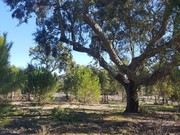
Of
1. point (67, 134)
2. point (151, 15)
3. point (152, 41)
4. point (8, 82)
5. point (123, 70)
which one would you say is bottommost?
point (67, 134)

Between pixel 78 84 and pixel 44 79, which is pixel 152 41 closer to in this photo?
pixel 44 79

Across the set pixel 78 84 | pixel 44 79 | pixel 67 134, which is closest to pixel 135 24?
pixel 67 134

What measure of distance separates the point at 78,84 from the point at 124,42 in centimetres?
1690

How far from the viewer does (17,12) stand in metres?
23.6

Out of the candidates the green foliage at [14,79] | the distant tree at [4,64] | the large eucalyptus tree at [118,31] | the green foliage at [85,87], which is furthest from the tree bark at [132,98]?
the green foliage at [85,87]

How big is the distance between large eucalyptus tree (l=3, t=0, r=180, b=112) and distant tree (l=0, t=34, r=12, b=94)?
828 cm

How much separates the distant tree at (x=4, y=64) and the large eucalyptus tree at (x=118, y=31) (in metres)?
8.28

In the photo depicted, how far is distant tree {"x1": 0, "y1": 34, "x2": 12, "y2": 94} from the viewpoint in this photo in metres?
13.2

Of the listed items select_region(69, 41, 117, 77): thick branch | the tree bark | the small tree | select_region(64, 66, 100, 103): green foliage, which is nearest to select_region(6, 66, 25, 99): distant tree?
select_region(69, 41, 117, 77): thick branch

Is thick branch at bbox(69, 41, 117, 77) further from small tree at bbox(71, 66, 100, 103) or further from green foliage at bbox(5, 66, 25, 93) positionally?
small tree at bbox(71, 66, 100, 103)

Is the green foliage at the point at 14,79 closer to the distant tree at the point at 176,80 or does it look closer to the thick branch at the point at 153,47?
the distant tree at the point at 176,80

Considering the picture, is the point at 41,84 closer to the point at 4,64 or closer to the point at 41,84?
the point at 41,84

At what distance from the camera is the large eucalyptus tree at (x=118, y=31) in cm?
2142

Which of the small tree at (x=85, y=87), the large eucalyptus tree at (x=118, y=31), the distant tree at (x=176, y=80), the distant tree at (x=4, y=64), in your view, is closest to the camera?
the distant tree at (x=4, y=64)
